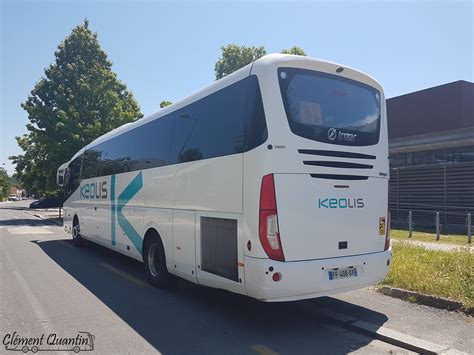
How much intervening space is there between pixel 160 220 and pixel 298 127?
3.60 m

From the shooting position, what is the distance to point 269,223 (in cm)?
496

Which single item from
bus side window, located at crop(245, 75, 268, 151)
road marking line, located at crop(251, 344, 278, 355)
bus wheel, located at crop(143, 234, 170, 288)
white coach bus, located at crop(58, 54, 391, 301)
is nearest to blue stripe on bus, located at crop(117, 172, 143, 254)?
bus wheel, located at crop(143, 234, 170, 288)

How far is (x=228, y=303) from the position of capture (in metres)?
6.59

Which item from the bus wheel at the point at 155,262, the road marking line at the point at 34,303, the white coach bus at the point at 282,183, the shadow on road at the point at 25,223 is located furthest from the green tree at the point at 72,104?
the white coach bus at the point at 282,183

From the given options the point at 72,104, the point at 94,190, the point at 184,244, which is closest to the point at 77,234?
the point at 94,190

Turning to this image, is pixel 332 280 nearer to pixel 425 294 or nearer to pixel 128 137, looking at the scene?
pixel 425 294

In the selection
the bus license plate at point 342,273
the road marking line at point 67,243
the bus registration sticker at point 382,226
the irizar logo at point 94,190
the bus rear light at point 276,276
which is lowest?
Result: the road marking line at point 67,243

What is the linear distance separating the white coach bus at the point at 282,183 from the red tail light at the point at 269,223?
12mm

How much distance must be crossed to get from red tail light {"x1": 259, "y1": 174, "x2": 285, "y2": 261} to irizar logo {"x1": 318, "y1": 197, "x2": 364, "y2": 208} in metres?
0.74

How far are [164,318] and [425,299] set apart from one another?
391 centimetres

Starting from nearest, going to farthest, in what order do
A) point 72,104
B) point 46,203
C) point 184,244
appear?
1. point 184,244
2. point 72,104
3. point 46,203

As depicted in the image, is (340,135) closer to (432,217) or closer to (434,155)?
(434,155)

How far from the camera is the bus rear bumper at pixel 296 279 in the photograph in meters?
4.88

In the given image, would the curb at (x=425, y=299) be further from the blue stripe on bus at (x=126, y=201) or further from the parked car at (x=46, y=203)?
the parked car at (x=46, y=203)
